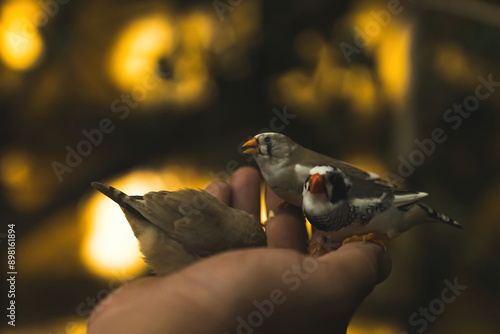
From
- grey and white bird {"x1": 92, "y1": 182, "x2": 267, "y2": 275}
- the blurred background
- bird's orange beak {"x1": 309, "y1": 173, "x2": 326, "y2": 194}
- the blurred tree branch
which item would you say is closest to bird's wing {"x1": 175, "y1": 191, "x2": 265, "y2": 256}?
grey and white bird {"x1": 92, "y1": 182, "x2": 267, "y2": 275}

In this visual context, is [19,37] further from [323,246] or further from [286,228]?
[323,246]

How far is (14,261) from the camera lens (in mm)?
1904

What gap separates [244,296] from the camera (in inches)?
29.3

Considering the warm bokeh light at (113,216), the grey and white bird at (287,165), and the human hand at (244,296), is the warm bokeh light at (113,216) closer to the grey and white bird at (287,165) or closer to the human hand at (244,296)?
the grey and white bird at (287,165)

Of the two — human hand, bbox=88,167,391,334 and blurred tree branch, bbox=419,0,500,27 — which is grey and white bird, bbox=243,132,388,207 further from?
blurred tree branch, bbox=419,0,500,27

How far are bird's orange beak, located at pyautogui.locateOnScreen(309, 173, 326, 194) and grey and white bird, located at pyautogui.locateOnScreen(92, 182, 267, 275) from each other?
175 millimetres

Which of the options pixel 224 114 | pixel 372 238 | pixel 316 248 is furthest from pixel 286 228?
pixel 224 114

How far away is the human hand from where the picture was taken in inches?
28.6

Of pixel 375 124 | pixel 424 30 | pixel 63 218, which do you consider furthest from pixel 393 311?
pixel 63 218

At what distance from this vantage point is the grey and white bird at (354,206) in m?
1.15

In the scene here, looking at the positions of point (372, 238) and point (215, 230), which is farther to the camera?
point (372, 238)

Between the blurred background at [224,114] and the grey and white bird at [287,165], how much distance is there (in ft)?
1.69

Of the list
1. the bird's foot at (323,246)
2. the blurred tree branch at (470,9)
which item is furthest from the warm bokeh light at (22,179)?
the blurred tree branch at (470,9)

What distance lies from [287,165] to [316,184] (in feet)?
0.95
